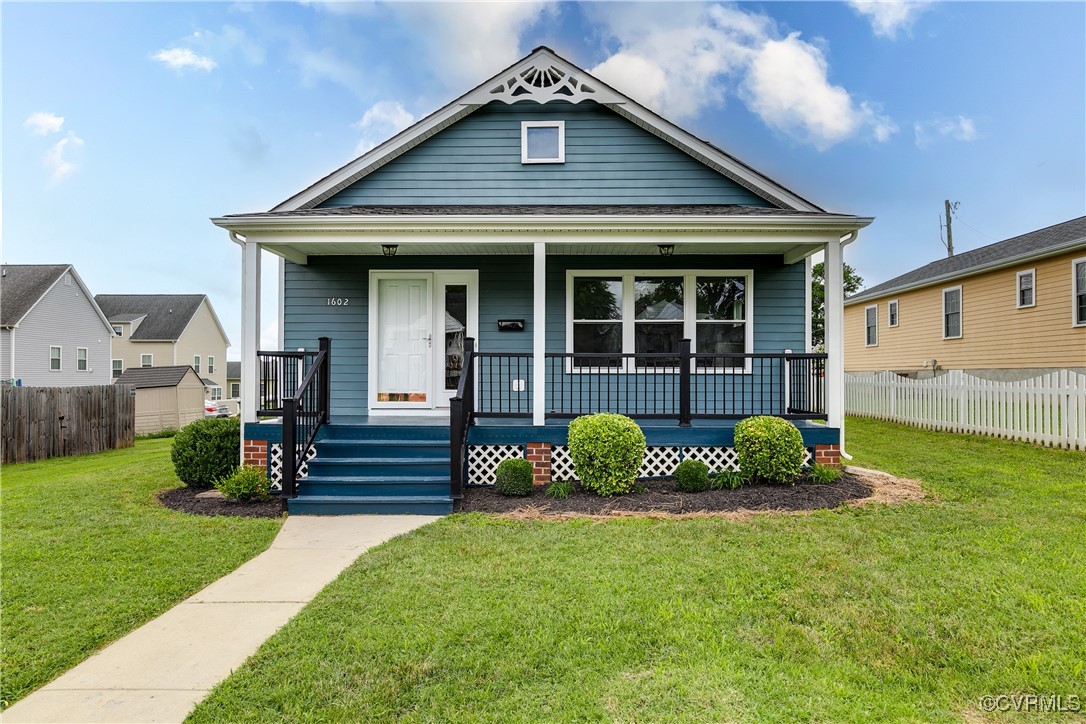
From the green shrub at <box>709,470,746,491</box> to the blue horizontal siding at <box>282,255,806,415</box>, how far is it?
213 cm

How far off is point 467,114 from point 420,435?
531 centimetres

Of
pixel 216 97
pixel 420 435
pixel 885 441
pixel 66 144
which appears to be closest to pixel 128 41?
pixel 216 97

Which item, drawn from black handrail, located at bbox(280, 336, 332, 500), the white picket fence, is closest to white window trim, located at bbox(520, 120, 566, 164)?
black handrail, located at bbox(280, 336, 332, 500)

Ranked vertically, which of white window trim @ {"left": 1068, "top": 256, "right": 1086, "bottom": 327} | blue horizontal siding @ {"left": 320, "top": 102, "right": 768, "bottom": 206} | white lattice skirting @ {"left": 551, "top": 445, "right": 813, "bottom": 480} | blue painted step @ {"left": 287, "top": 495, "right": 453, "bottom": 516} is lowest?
blue painted step @ {"left": 287, "top": 495, "right": 453, "bottom": 516}

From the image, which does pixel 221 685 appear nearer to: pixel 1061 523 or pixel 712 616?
→ pixel 712 616

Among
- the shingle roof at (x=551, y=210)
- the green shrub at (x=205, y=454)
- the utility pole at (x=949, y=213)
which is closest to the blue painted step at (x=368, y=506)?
the green shrub at (x=205, y=454)

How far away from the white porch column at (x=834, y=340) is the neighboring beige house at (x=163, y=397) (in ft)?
69.0

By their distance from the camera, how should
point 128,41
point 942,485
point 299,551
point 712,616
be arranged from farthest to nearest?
point 128,41
point 942,485
point 299,551
point 712,616

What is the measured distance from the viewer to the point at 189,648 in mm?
3113

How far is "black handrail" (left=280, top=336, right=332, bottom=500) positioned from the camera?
6219 millimetres

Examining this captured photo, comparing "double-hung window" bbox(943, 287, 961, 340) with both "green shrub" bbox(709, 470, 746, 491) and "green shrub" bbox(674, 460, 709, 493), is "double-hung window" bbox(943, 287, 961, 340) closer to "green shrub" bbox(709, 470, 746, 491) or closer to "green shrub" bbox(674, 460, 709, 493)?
"green shrub" bbox(709, 470, 746, 491)

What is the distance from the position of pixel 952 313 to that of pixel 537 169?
591 inches

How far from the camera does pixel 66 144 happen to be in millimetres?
15008

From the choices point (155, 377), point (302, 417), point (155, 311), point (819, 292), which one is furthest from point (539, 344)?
point (155, 311)
